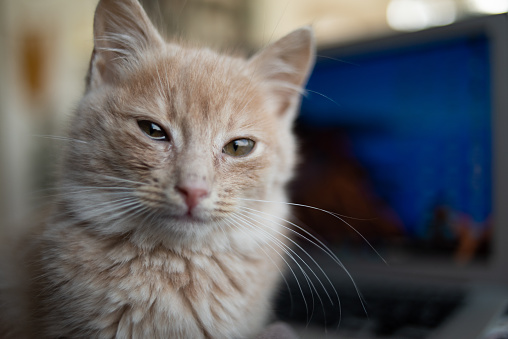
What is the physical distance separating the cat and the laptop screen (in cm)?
50

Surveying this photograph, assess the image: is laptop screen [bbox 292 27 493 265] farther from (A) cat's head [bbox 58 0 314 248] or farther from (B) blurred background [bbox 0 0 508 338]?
(A) cat's head [bbox 58 0 314 248]

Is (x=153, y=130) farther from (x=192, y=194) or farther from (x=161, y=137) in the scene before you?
(x=192, y=194)

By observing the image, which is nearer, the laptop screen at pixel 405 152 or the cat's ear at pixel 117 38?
the cat's ear at pixel 117 38

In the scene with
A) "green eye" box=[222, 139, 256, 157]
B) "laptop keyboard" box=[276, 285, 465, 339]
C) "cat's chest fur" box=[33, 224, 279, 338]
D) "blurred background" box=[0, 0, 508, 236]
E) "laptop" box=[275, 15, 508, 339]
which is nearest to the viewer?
"cat's chest fur" box=[33, 224, 279, 338]

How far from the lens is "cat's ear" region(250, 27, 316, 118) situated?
955 mm

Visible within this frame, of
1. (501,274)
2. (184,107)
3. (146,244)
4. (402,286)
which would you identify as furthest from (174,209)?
(501,274)

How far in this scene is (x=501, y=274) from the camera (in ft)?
4.08

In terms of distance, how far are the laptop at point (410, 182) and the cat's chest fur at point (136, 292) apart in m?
0.34

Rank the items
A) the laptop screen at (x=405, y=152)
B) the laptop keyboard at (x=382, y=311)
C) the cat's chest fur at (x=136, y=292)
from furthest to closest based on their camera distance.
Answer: the laptop screen at (x=405, y=152) → the laptop keyboard at (x=382, y=311) → the cat's chest fur at (x=136, y=292)

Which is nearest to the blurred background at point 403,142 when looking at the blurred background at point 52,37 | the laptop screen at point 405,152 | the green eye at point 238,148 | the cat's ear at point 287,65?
the laptop screen at point 405,152

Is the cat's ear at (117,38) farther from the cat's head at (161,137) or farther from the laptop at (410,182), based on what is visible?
the laptop at (410,182)

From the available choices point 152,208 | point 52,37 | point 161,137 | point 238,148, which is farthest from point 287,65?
point 52,37

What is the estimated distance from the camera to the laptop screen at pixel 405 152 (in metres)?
1.31

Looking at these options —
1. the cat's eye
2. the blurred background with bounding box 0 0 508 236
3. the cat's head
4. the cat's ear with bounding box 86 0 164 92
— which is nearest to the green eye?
the cat's head
